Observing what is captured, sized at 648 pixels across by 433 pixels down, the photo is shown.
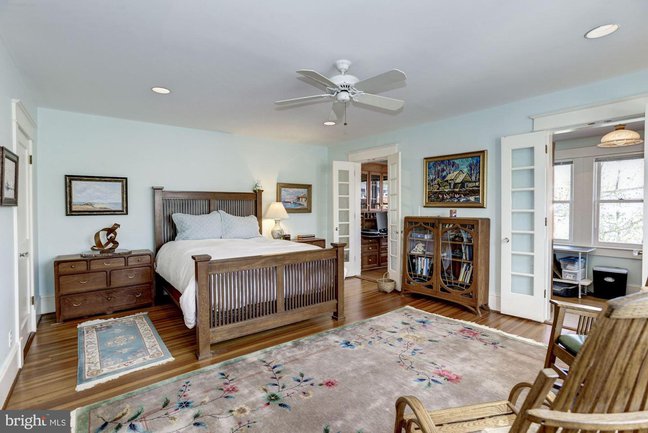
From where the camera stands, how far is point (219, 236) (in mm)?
4789

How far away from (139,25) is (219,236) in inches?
121

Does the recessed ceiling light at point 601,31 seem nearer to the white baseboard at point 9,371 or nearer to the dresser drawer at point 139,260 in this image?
the white baseboard at point 9,371

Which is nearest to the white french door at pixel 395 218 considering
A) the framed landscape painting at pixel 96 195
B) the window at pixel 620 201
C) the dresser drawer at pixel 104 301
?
the window at pixel 620 201

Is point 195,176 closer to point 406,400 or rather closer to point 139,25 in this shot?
point 139,25

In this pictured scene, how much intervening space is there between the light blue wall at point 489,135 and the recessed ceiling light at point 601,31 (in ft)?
3.68

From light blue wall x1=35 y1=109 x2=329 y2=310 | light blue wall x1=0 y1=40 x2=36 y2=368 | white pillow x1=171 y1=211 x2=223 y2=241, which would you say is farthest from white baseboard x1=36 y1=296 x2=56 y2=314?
Answer: light blue wall x1=0 y1=40 x2=36 y2=368

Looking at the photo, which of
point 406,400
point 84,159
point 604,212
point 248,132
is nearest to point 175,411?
point 406,400

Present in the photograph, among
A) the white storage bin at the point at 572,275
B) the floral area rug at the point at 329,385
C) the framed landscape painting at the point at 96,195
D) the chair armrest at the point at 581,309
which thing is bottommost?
the floral area rug at the point at 329,385

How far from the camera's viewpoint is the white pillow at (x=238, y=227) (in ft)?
16.0

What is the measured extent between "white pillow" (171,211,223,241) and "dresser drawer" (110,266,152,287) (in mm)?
622

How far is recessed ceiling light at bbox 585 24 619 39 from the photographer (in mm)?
2205

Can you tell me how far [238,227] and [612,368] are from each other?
4.61 meters

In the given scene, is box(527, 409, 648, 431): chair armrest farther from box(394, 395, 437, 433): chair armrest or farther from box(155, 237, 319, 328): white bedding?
box(155, 237, 319, 328): white bedding

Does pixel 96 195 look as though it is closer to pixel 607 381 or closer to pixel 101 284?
pixel 101 284
